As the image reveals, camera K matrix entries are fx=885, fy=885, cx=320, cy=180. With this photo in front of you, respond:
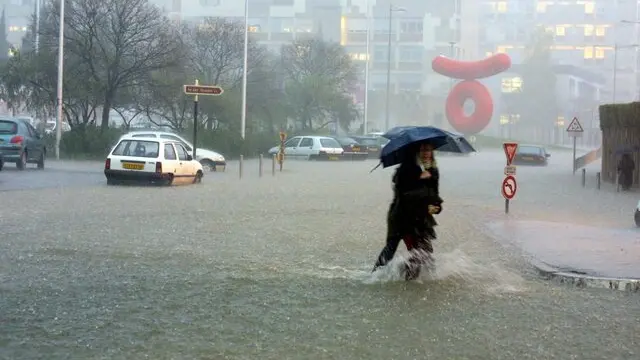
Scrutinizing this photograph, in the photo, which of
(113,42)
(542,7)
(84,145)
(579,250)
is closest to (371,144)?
(113,42)

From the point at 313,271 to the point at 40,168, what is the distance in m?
22.5

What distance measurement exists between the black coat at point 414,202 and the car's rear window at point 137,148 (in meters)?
15.2

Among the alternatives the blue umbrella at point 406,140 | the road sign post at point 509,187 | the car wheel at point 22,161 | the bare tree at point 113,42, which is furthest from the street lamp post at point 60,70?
the blue umbrella at point 406,140

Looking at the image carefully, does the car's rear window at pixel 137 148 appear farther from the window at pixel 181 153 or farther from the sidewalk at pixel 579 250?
the sidewalk at pixel 579 250

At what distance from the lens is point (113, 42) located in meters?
42.4

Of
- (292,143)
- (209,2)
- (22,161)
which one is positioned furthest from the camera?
(209,2)

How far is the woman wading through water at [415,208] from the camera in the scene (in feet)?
31.3

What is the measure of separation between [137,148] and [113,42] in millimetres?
19764

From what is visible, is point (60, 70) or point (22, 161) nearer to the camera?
point (22, 161)

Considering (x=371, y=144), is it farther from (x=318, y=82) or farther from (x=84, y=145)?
(x=84, y=145)

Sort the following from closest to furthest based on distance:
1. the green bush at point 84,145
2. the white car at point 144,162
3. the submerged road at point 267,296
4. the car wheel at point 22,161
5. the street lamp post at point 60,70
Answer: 1. the submerged road at point 267,296
2. the white car at point 144,162
3. the car wheel at point 22,161
4. the street lamp post at point 60,70
5. the green bush at point 84,145

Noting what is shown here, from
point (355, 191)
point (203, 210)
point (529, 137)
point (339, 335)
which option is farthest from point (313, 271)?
point (529, 137)

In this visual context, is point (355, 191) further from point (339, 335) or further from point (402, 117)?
point (402, 117)

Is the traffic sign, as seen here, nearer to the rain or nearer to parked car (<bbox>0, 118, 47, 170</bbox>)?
the rain
